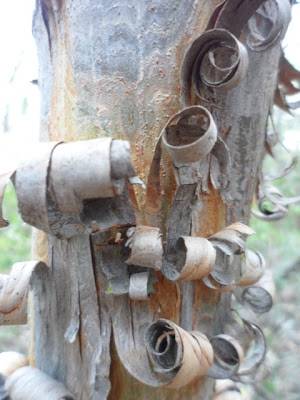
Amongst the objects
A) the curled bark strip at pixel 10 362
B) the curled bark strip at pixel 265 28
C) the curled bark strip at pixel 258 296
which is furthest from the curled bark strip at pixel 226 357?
the curled bark strip at pixel 265 28

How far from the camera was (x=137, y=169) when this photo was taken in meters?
0.62

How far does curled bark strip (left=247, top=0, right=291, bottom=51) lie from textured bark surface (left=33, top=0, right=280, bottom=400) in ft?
0.06

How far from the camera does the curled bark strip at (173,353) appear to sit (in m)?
0.55

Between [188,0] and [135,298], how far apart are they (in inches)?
14.8

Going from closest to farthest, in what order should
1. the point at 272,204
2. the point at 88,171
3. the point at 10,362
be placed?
the point at 88,171 → the point at 10,362 → the point at 272,204

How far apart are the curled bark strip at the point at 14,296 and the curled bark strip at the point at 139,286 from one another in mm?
120

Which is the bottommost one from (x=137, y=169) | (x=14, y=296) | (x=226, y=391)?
(x=226, y=391)

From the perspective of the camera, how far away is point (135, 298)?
579 mm

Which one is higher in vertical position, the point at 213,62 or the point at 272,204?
the point at 213,62

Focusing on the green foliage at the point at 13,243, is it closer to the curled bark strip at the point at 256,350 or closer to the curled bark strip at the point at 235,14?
the curled bark strip at the point at 256,350

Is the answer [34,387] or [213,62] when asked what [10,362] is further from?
[213,62]

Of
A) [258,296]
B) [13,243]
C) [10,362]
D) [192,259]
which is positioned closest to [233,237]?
[192,259]

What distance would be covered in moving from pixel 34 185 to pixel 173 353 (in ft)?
0.82

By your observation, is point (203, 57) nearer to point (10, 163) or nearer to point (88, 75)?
point (88, 75)
